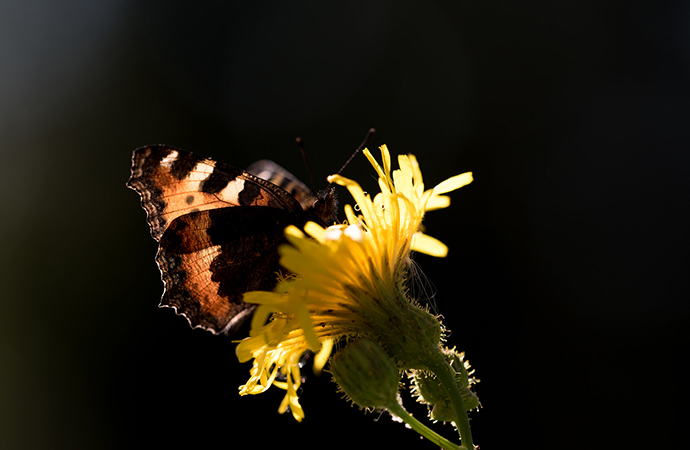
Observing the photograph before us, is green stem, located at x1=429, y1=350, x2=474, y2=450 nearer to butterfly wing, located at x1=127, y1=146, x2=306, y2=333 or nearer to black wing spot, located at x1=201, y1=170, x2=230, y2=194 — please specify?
butterfly wing, located at x1=127, y1=146, x2=306, y2=333

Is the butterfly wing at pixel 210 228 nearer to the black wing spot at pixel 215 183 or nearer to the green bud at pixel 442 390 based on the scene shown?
the black wing spot at pixel 215 183

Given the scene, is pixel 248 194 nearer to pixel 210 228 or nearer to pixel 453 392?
pixel 210 228

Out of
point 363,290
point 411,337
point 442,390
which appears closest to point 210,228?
point 363,290

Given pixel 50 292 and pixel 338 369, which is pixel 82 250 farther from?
pixel 338 369

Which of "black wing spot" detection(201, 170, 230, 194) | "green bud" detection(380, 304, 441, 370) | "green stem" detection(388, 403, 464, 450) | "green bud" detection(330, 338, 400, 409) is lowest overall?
"green stem" detection(388, 403, 464, 450)

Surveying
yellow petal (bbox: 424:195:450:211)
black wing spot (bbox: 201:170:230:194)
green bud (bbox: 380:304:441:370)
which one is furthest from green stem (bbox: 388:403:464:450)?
black wing spot (bbox: 201:170:230:194)
